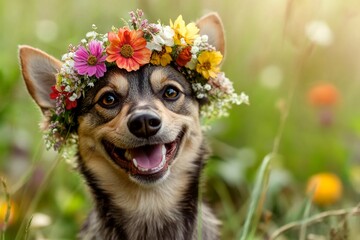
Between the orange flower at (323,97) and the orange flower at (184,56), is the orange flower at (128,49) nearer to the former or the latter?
the orange flower at (184,56)

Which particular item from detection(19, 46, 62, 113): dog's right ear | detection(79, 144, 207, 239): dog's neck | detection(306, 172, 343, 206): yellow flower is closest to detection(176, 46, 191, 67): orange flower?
detection(79, 144, 207, 239): dog's neck

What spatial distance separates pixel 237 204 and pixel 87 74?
271 cm

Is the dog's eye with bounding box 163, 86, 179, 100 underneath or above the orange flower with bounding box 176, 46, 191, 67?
underneath

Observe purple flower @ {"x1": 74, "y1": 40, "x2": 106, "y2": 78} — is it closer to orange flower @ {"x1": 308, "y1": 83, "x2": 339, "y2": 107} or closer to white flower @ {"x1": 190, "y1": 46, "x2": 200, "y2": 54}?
white flower @ {"x1": 190, "y1": 46, "x2": 200, "y2": 54}

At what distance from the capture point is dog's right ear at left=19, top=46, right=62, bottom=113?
13.5 ft

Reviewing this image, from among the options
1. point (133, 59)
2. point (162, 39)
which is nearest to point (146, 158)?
point (133, 59)

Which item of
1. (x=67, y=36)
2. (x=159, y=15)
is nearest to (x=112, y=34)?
(x=159, y=15)

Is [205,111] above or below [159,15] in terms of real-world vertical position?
below

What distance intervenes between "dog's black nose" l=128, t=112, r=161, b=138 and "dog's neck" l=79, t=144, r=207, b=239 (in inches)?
17.2

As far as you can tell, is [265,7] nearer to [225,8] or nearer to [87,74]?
[225,8]

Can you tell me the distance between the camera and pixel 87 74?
3.91m

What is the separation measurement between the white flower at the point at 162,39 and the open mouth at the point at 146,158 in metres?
0.49

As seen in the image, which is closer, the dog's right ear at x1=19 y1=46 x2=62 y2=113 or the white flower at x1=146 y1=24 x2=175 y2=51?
the white flower at x1=146 y1=24 x2=175 y2=51

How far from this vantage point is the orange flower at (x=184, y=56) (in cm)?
400
